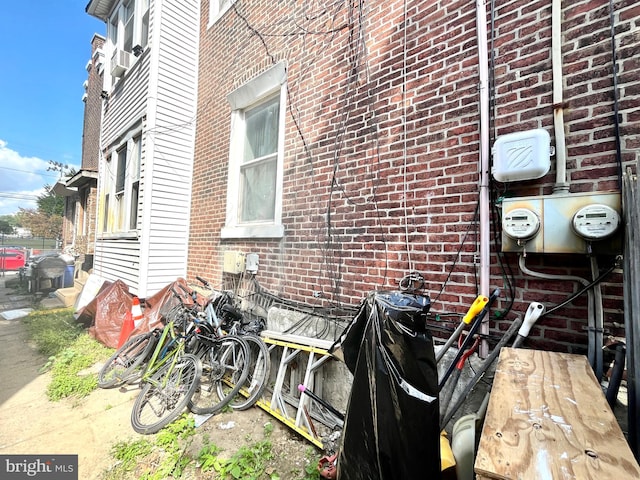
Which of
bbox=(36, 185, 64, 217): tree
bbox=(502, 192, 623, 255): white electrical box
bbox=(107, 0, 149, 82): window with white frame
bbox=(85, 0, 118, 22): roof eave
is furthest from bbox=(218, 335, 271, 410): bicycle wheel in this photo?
bbox=(36, 185, 64, 217): tree

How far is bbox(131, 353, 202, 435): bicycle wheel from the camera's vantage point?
2.92 metres

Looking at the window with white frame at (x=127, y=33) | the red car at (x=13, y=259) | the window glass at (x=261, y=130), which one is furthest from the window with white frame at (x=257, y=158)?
the red car at (x=13, y=259)

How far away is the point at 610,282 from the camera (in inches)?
67.9

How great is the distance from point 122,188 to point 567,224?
25.9 ft

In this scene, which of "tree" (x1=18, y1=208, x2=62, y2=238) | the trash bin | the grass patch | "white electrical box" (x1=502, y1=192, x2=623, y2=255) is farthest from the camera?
"tree" (x1=18, y1=208, x2=62, y2=238)

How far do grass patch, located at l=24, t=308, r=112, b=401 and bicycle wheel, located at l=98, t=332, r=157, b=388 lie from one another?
154 millimetres

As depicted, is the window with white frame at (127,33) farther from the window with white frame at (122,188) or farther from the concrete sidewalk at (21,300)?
the concrete sidewalk at (21,300)

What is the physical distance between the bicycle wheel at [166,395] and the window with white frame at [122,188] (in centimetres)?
348

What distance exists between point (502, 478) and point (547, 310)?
1.46 meters

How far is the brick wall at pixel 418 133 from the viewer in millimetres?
1838

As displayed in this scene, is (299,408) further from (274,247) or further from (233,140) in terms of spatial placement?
(233,140)

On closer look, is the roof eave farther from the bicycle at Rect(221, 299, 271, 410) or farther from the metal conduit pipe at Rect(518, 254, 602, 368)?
the metal conduit pipe at Rect(518, 254, 602, 368)

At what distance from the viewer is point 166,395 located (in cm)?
312

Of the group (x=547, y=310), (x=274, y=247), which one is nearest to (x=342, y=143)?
(x=274, y=247)
